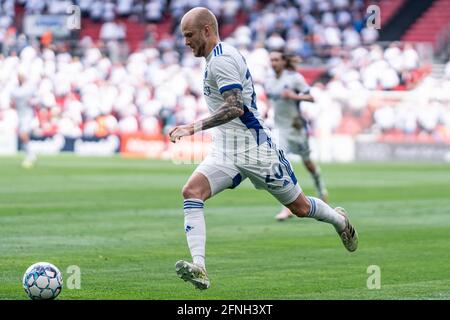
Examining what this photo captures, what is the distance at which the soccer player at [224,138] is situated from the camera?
367 inches

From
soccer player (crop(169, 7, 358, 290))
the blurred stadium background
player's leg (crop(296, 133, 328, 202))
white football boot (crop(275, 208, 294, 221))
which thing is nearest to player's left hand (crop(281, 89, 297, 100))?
player's leg (crop(296, 133, 328, 202))

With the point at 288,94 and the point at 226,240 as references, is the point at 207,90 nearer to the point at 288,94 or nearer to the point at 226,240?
the point at 226,240

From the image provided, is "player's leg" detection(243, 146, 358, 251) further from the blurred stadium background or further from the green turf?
the blurred stadium background

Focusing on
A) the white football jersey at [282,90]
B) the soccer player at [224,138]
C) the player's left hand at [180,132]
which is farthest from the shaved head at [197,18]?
the white football jersey at [282,90]

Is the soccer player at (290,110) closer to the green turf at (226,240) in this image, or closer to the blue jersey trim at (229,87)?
the green turf at (226,240)

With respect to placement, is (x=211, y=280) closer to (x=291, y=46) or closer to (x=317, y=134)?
(x=317, y=134)

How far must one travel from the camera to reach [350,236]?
10.8m

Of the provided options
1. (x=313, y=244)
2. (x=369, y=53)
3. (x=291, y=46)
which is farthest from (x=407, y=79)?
(x=313, y=244)

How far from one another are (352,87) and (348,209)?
20015 millimetres

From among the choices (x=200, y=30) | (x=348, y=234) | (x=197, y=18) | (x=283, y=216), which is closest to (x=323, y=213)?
(x=348, y=234)

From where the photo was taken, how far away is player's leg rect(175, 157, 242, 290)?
30.2 feet

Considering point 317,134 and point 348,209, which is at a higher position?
point 317,134

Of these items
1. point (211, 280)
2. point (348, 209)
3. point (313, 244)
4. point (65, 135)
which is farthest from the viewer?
point (65, 135)

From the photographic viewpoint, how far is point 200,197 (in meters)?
9.45
